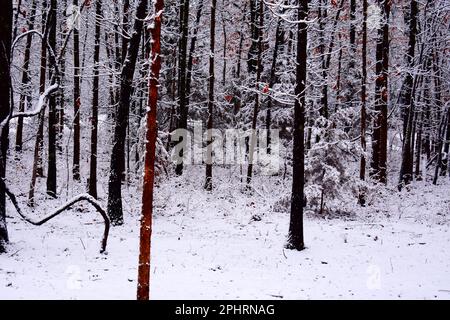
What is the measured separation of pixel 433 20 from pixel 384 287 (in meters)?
17.3

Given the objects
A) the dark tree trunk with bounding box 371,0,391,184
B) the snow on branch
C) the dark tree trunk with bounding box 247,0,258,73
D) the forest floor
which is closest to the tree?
the forest floor

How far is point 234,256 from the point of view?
423 inches

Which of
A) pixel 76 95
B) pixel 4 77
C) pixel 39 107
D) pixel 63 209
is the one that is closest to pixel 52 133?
pixel 76 95

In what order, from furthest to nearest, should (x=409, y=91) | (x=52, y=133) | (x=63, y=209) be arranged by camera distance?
1. (x=409, y=91)
2. (x=52, y=133)
3. (x=63, y=209)

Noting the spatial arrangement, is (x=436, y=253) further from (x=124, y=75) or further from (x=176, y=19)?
(x=176, y=19)

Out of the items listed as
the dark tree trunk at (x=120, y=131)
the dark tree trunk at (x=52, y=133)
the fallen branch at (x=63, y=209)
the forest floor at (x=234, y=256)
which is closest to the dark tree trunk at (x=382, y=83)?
the forest floor at (x=234, y=256)

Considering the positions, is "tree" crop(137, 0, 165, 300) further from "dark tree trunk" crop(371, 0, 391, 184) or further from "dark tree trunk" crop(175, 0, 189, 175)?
"dark tree trunk" crop(175, 0, 189, 175)

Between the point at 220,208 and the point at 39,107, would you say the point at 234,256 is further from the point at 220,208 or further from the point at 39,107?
the point at 220,208

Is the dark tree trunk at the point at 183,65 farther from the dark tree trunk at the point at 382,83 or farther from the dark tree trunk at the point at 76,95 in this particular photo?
the dark tree trunk at the point at 382,83

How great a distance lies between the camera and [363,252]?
36.3ft

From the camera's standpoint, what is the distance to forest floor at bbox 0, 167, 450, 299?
8.13 m

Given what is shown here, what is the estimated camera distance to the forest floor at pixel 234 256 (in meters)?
8.13

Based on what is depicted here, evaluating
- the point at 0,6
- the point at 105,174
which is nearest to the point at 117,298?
the point at 0,6

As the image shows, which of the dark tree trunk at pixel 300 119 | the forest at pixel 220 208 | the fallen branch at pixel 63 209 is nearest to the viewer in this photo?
the forest at pixel 220 208
